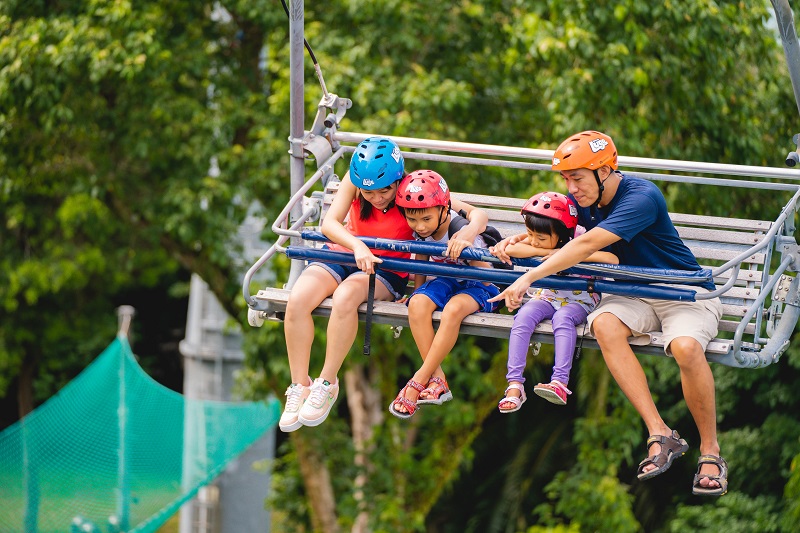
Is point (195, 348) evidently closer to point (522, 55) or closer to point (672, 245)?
point (522, 55)

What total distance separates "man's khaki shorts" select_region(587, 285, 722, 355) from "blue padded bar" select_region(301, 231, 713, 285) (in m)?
0.18

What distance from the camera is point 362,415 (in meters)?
13.2

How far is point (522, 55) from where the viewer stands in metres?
10.7

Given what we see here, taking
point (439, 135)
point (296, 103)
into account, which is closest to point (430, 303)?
point (296, 103)

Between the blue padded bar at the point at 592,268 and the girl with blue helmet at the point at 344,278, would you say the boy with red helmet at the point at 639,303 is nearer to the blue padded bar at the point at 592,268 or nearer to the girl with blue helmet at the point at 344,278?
the blue padded bar at the point at 592,268

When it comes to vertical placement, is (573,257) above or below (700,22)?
below

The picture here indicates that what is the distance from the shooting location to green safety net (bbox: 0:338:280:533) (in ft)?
36.1

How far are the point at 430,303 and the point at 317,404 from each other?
0.68 meters

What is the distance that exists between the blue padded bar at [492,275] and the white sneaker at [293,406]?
0.61 m

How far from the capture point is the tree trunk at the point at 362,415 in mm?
12945

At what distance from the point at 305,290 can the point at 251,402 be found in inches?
284

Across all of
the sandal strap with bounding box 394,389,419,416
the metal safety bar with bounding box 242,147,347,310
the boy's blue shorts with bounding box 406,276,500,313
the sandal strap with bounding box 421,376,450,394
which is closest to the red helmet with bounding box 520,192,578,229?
the boy's blue shorts with bounding box 406,276,500,313

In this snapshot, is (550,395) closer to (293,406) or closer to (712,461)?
(712,461)

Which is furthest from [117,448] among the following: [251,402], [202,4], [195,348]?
[195,348]
